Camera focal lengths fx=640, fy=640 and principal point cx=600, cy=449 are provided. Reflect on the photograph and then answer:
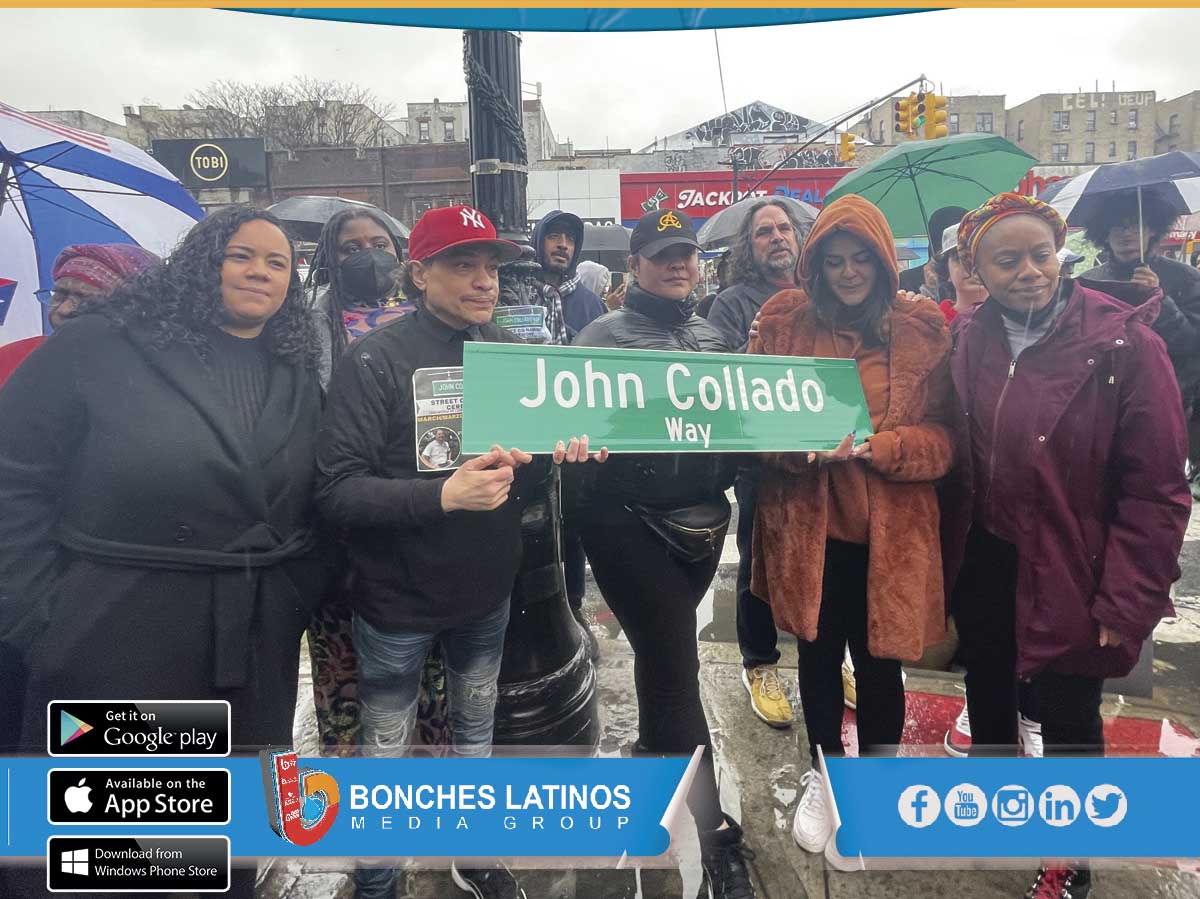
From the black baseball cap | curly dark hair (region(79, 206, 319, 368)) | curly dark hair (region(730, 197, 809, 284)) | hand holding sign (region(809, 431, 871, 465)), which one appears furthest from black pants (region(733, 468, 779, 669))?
curly dark hair (region(79, 206, 319, 368))

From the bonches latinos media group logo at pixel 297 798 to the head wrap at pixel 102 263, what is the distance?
4.03 feet

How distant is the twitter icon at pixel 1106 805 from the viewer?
171 cm

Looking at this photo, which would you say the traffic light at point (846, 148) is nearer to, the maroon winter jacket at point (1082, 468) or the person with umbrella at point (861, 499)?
the person with umbrella at point (861, 499)

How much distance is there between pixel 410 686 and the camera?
1.80 m

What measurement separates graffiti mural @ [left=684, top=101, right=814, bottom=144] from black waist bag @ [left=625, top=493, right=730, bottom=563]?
99cm

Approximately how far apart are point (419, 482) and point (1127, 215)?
1.94m

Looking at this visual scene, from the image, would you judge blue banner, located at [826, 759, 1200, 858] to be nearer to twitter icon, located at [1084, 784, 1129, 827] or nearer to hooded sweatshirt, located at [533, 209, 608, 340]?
twitter icon, located at [1084, 784, 1129, 827]

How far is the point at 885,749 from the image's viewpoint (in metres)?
1.87

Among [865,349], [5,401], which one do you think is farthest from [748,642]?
[5,401]

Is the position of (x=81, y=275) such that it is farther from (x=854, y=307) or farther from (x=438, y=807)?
(x=854, y=307)

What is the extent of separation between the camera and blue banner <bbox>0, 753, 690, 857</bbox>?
167 cm

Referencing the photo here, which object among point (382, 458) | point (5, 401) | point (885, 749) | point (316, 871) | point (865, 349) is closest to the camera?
point (5, 401)

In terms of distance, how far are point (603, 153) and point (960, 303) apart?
106 cm

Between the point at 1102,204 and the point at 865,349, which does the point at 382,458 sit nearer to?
the point at 865,349
